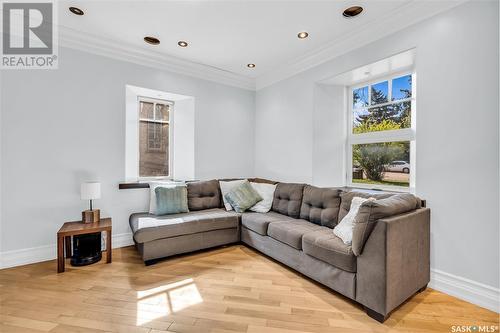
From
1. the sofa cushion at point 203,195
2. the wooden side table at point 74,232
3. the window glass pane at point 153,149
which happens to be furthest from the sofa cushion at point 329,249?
the window glass pane at point 153,149

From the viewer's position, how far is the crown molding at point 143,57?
297 centimetres

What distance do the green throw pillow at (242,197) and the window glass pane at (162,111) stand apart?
1790 millimetres

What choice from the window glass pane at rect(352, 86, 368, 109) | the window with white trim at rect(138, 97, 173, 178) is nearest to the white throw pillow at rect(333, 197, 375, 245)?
the window glass pane at rect(352, 86, 368, 109)

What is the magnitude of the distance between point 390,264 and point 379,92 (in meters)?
2.37

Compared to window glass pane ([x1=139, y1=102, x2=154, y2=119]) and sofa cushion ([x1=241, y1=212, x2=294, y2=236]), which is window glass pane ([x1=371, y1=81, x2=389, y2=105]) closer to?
sofa cushion ([x1=241, y1=212, x2=294, y2=236])

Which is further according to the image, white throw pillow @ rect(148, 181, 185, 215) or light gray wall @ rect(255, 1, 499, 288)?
white throw pillow @ rect(148, 181, 185, 215)

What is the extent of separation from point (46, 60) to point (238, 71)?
2667 mm

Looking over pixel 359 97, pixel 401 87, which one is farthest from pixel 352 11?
pixel 359 97

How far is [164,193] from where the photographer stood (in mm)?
3314

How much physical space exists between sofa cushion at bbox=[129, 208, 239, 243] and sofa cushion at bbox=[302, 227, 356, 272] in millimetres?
1271

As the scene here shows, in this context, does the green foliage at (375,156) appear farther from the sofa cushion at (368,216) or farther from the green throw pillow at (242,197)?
the green throw pillow at (242,197)

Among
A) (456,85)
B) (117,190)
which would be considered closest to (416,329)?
(456,85)

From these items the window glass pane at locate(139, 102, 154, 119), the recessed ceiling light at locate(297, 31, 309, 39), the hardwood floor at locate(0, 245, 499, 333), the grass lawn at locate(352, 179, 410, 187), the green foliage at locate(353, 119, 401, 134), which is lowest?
the hardwood floor at locate(0, 245, 499, 333)

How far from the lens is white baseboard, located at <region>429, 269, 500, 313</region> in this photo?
1.93 meters
